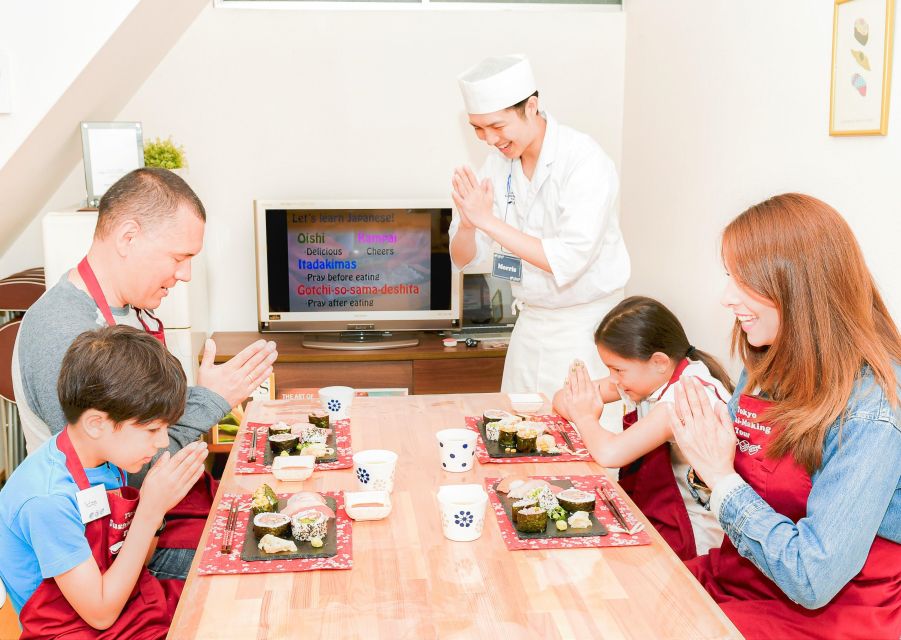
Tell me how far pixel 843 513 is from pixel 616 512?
0.41 meters

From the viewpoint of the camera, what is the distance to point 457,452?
6.22 ft

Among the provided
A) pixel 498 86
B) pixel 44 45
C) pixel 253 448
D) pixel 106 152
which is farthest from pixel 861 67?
pixel 106 152

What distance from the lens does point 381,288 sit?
3.97m

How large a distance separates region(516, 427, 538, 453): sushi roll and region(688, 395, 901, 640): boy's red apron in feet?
1.52

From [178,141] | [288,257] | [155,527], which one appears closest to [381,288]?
[288,257]

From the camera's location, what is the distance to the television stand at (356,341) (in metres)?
3.86

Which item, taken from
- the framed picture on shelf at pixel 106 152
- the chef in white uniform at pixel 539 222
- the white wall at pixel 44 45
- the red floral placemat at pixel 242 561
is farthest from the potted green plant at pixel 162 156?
the red floral placemat at pixel 242 561

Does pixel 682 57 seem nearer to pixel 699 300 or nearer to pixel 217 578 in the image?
pixel 699 300

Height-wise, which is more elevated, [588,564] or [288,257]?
[288,257]

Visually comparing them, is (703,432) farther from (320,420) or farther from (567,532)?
(320,420)

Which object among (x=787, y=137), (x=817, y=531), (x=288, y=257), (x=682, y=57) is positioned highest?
(x=682, y=57)

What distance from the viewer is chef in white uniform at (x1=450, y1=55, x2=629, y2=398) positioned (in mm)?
2697

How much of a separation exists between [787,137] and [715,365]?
34.1 inches

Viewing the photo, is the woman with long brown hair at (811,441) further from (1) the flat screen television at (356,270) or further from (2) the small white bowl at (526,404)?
(1) the flat screen television at (356,270)
